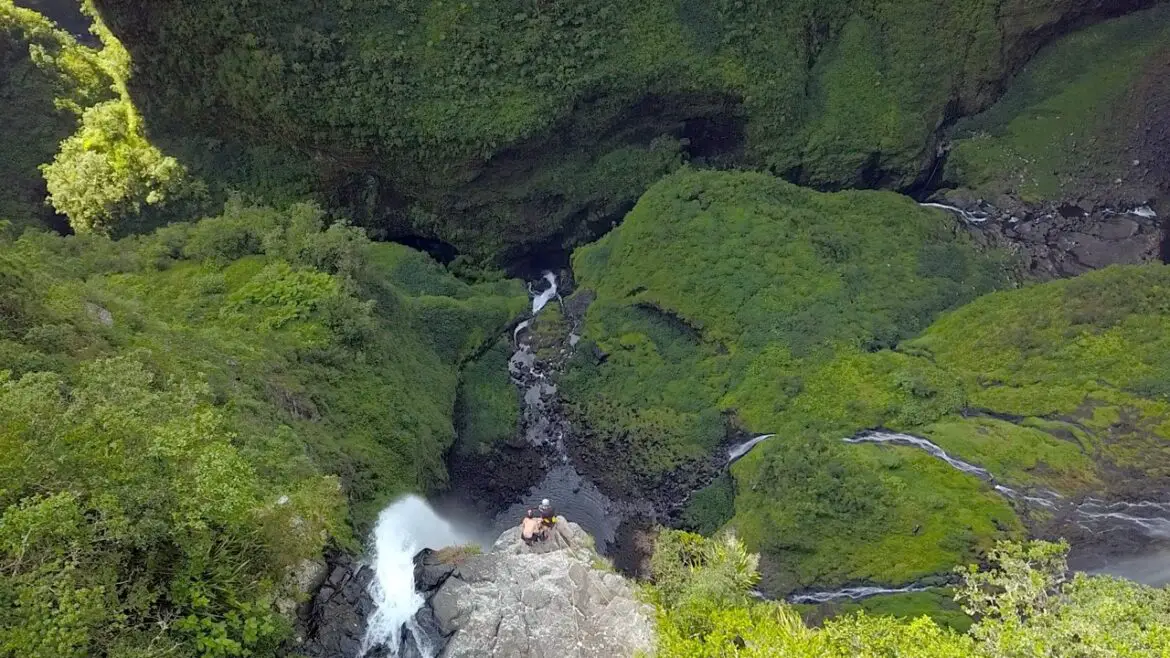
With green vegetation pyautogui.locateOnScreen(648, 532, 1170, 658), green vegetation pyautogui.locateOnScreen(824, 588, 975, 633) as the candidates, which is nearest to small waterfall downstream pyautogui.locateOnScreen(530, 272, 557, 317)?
green vegetation pyautogui.locateOnScreen(824, 588, 975, 633)

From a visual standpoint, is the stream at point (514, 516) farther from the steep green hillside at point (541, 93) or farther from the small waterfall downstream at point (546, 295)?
A: the steep green hillside at point (541, 93)

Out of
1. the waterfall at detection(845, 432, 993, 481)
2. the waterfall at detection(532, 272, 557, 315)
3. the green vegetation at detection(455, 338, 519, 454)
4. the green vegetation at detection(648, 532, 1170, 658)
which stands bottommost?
the green vegetation at detection(455, 338, 519, 454)

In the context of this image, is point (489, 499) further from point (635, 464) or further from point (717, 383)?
point (717, 383)

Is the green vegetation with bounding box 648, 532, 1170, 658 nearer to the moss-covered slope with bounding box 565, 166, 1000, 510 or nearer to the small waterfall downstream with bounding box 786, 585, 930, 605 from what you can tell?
the small waterfall downstream with bounding box 786, 585, 930, 605

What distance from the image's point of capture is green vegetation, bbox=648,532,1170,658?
1148cm

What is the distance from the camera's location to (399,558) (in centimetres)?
1981

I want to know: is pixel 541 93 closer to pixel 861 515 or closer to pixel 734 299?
pixel 734 299

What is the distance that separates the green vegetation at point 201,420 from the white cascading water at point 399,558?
Answer: 77cm

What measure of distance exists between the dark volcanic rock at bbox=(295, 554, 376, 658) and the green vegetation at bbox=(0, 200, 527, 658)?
944 millimetres

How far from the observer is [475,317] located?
102 feet

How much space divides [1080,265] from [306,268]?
1372 inches

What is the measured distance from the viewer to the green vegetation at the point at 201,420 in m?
10.4

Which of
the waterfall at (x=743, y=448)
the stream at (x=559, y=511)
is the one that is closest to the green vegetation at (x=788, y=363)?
the waterfall at (x=743, y=448)

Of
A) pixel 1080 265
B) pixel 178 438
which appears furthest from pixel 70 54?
pixel 1080 265
